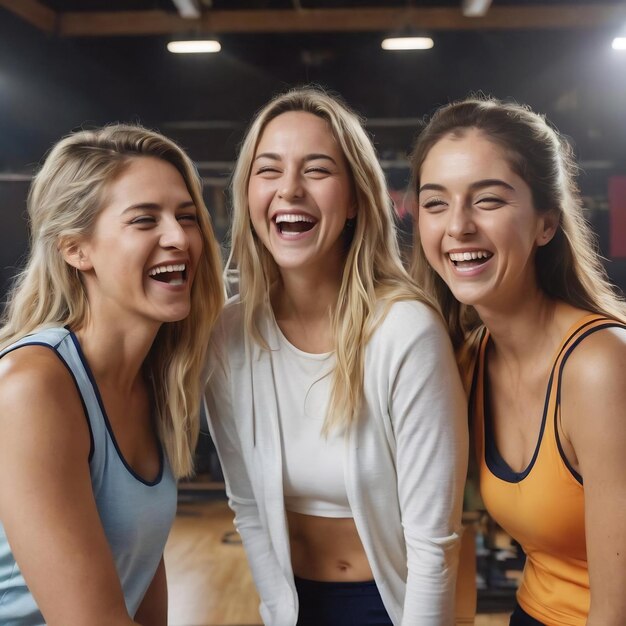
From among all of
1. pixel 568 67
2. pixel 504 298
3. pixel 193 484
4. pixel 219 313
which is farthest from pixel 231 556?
pixel 568 67

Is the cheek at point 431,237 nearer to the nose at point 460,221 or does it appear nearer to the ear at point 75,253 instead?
the nose at point 460,221

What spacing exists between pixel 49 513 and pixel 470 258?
34.6 inches

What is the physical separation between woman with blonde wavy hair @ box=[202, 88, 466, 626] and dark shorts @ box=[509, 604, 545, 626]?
20cm

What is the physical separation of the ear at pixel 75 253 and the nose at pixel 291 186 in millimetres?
405

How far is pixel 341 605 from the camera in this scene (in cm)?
163

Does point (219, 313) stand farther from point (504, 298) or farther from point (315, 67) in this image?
point (315, 67)

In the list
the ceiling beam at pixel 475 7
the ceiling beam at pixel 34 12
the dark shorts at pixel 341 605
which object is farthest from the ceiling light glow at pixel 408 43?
the dark shorts at pixel 341 605

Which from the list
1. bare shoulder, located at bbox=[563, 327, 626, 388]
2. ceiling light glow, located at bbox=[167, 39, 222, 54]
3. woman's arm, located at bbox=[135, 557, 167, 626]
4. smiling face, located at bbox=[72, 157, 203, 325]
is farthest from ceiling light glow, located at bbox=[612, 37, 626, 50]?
woman's arm, located at bbox=[135, 557, 167, 626]

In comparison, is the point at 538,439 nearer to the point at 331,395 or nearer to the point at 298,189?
the point at 331,395

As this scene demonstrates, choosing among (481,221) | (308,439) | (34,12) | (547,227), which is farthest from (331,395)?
(34,12)

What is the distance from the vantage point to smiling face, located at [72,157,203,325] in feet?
4.97

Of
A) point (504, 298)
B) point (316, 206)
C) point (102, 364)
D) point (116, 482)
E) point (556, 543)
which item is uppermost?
point (316, 206)

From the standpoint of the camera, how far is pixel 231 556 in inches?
183

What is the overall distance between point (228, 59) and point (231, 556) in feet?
Result: 11.1
